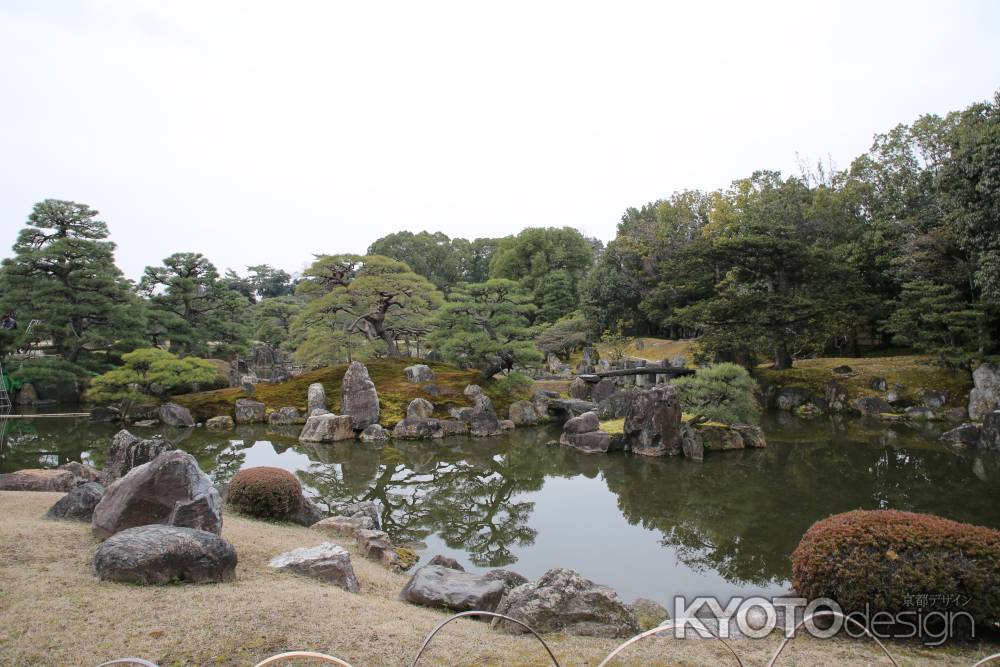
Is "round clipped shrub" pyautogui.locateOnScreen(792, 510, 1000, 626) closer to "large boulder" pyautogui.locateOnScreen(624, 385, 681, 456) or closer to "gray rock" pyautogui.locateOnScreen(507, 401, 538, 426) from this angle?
"large boulder" pyautogui.locateOnScreen(624, 385, 681, 456)

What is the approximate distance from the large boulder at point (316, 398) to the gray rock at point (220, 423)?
2.60 metres

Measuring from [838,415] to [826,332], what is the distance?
3.75 meters

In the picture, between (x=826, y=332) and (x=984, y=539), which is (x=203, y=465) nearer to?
(x=984, y=539)

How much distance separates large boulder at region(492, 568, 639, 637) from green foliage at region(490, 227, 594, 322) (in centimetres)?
3635

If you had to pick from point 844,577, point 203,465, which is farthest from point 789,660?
point 203,465

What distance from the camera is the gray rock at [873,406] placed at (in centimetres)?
2156

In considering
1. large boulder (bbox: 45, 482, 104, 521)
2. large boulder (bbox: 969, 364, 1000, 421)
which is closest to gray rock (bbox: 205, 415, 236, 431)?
large boulder (bbox: 45, 482, 104, 521)

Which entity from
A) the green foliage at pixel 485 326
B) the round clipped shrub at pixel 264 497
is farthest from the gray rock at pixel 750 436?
the round clipped shrub at pixel 264 497

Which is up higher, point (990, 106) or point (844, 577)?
point (990, 106)

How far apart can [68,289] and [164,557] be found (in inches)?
903

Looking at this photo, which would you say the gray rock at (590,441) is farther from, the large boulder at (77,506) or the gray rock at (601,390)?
the large boulder at (77,506)

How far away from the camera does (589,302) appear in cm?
3759

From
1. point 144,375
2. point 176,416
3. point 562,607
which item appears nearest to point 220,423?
point 176,416

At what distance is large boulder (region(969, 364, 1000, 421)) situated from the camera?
61.4 ft
